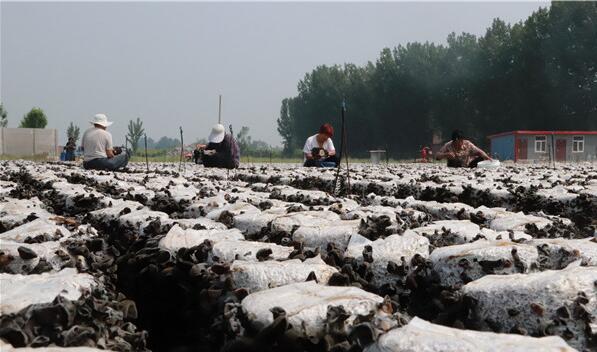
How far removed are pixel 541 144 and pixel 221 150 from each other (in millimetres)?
28618

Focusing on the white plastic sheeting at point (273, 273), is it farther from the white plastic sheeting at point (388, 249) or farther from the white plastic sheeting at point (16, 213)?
the white plastic sheeting at point (16, 213)

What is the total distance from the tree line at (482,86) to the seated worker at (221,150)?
26.0 meters

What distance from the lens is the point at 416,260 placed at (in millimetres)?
2305

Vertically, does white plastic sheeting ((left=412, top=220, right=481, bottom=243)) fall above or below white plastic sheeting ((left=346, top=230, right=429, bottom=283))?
above

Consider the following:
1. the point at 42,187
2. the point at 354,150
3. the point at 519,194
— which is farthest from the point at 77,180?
the point at 354,150

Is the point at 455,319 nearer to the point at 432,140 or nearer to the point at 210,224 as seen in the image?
the point at 210,224

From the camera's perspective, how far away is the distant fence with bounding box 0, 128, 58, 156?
151 feet

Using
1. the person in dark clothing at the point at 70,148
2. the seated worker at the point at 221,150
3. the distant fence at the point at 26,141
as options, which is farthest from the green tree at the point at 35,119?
the seated worker at the point at 221,150

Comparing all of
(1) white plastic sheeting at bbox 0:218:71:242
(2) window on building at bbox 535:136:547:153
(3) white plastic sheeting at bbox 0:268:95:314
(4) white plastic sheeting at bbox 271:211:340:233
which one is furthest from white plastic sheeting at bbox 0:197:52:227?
(2) window on building at bbox 535:136:547:153

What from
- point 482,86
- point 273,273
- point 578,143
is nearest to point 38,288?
point 273,273

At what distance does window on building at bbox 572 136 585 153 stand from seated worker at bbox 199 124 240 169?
3107cm

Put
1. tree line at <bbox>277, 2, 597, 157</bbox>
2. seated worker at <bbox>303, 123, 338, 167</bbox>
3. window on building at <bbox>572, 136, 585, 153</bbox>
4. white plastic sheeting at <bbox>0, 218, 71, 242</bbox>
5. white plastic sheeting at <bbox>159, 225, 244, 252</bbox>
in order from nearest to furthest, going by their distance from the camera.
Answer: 1. white plastic sheeting at <bbox>159, 225, 244, 252</bbox>
2. white plastic sheeting at <bbox>0, 218, 71, 242</bbox>
3. seated worker at <bbox>303, 123, 338, 167</bbox>
4. window on building at <bbox>572, 136, 585, 153</bbox>
5. tree line at <bbox>277, 2, 597, 157</bbox>

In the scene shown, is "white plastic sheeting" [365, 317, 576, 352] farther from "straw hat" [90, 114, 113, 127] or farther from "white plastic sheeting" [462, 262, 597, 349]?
"straw hat" [90, 114, 113, 127]

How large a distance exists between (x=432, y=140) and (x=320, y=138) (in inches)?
1838
